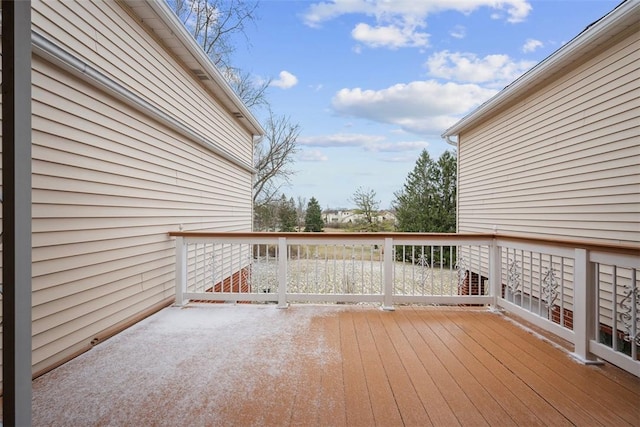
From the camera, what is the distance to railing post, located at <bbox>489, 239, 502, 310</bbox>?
3883mm

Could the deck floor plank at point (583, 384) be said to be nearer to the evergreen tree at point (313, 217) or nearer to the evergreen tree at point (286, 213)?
the evergreen tree at point (286, 213)

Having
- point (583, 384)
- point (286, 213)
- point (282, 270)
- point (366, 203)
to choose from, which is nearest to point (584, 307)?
point (583, 384)

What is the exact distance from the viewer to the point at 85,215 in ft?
8.92

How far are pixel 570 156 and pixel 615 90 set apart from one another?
93 cm

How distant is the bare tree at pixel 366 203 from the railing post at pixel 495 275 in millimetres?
9019

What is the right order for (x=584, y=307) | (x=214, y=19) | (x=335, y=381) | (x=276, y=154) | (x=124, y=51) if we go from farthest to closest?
(x=276, y=154)
(x=214, y=19)
(x=124, y=51)
(x=584, y=307)
(x=335, y=381)

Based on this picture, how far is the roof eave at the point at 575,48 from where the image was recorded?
3379mm

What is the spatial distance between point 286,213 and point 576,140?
11354mm

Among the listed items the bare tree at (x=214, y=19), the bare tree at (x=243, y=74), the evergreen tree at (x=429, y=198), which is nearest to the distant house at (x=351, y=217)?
the evergreen tree at (x=429, y=198)

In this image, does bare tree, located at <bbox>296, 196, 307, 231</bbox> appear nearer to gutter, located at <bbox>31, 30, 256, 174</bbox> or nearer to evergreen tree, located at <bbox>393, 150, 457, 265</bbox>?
evergreen tree, located at <bbox>393, 150, 457, 265</bbox>

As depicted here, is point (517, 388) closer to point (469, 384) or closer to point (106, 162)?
point (469, 384)

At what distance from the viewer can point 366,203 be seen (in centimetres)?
1306

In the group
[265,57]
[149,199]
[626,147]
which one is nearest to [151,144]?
[149,199]

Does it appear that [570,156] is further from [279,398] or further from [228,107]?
[228,107]
